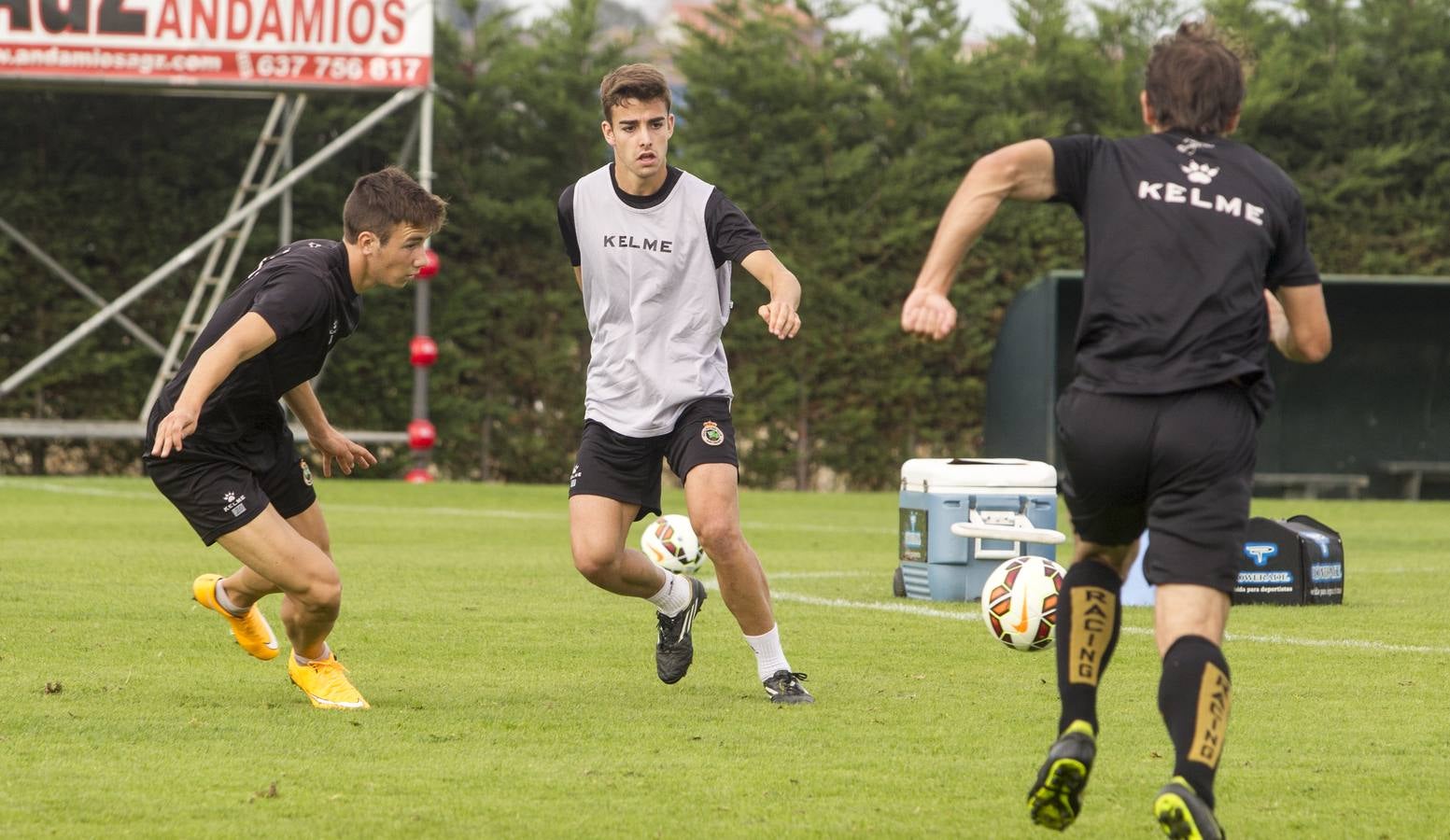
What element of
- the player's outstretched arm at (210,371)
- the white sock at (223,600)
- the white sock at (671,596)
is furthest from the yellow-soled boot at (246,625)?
the white sock at (671,596)

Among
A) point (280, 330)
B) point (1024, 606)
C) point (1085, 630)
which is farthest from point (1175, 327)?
point (1024, 606)

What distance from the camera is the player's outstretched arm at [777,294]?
18.5 feet

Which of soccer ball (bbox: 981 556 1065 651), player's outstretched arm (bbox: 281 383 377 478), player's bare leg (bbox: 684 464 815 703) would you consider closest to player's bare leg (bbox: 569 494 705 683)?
player's bare leg (bbox: 684 464 815 703)

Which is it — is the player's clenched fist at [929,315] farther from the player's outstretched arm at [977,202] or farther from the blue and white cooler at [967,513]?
the blue and white cooler at [967,513]

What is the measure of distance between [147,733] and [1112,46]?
60.9 ft

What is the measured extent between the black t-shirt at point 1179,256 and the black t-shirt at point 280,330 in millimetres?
2564

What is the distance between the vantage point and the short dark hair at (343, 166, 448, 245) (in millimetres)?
5941

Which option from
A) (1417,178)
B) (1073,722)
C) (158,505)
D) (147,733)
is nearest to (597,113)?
(158,505)

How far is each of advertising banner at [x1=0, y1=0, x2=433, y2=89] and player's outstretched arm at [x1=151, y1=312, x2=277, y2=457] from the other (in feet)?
42.7

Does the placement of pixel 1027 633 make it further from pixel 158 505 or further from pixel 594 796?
pixel 158 505

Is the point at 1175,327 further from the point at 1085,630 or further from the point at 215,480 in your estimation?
the point at 215,480

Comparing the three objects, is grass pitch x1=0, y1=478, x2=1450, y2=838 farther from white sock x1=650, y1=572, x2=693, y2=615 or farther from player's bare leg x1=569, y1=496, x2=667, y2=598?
player's bare leg x1=569, y1=496, x2=667, y2=598

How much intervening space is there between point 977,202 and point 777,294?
67.3 inches

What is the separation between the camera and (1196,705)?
12.9ft
